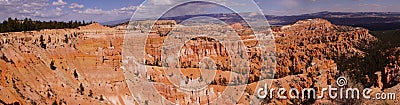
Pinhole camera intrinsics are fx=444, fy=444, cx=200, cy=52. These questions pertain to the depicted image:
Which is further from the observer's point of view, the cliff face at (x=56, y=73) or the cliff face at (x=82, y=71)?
the cliff face at (x=82, y=71)

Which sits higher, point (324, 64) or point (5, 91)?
point (5, 91)

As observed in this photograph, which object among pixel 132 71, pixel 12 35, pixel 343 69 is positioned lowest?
pixel 343 69

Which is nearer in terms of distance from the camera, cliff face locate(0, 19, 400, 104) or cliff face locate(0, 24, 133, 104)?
cliff face locate(0, 24, 133, 104)

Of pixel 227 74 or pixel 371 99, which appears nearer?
pixel 371 99

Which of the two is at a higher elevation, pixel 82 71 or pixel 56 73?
pixel 56 73

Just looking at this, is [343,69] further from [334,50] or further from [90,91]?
[90,91]

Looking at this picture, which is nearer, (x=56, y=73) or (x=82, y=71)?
(x=56, y=73)

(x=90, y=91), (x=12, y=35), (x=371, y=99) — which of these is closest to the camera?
(x=90, y=91)

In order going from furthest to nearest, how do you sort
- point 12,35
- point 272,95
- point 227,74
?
point 227,74, point 272,95, point 12,35

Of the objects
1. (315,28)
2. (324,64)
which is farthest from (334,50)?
(315,28)
